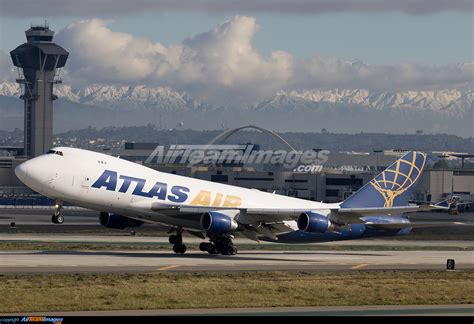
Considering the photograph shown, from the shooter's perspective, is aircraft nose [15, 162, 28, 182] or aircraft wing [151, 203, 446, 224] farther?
aircraft wing [151, 203, 446, 224]

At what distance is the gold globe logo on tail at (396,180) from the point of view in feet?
235

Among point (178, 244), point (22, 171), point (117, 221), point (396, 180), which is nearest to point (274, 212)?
point (178, 244)

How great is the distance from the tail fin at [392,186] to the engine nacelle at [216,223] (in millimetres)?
9997

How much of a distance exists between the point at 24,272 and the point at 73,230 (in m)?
48.9

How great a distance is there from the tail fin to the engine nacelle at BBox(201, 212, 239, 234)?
32.8 feet

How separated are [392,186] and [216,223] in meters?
15.0

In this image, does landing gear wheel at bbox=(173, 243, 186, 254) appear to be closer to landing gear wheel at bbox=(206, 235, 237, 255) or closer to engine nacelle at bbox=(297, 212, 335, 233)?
landing gear wheel at bbox=(206, 235, 237, 255)

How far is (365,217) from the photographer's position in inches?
2721

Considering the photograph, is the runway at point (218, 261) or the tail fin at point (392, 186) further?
the tail fin at point (392, 186)

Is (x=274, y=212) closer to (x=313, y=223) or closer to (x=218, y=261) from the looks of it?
(x=313, y=223)

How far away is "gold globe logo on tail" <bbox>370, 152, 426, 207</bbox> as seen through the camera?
71.6 m

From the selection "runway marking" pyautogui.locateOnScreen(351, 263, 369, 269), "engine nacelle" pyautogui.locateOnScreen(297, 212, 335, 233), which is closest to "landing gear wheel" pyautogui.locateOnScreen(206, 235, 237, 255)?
"engine nacelle" pyautogui.locateOnScreen(297, 212, 335, 233)

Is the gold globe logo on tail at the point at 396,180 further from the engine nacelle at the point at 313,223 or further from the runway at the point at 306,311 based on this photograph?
the runway at the point at 306,311

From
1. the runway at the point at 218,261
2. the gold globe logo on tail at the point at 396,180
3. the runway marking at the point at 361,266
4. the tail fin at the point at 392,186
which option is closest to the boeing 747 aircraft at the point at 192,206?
the tail fin at the point at 392,186
